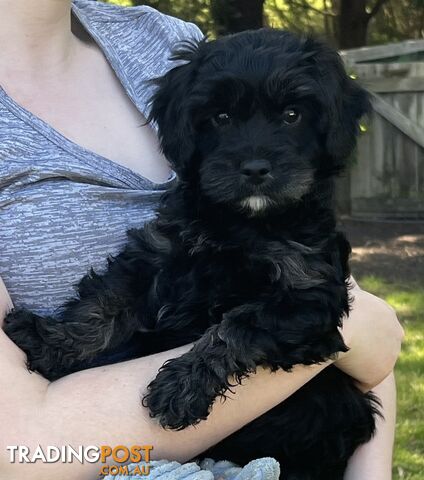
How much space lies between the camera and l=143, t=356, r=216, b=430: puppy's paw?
8.21 ft

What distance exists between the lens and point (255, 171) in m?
2.61

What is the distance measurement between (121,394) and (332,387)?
2.51 ft

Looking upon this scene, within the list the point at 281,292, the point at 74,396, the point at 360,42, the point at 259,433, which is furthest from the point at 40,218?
the point at 360,42

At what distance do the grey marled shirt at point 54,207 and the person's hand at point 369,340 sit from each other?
2.60 feet

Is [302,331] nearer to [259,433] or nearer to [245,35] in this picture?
[259,433]

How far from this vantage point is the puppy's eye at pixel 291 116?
2785mm

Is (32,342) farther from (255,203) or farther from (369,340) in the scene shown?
(369,340)

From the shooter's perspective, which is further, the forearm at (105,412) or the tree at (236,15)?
the tree at (236,15)

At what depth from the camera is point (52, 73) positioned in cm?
325

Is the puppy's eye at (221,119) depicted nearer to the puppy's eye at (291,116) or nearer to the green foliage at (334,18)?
the puppy's eye at (291,116)

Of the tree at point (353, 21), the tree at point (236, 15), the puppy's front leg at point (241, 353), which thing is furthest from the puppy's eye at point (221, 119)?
the tree at point (353, 21)

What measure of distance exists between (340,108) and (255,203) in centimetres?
47

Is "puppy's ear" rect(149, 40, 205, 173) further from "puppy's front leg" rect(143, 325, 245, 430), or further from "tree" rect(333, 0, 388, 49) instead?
"tree" rect(333, 0, 388, 49)

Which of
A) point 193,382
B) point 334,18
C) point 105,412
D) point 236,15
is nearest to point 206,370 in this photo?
point 193,382
